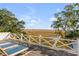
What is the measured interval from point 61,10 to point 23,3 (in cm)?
44

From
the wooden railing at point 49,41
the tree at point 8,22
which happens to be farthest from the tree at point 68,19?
the tree at point 8,22

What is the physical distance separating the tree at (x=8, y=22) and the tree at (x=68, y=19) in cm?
43

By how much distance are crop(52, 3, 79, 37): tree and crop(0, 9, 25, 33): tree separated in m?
0.43

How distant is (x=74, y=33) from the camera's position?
212cm

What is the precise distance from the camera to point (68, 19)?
2.10m

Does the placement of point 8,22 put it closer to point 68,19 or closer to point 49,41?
point 49,41

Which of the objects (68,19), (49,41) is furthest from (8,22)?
(68,19)

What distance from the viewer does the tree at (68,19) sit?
2099 mm

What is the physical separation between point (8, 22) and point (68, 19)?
684 mm

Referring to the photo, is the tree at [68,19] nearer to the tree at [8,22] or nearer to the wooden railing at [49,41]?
the wooden railing at [49,41]

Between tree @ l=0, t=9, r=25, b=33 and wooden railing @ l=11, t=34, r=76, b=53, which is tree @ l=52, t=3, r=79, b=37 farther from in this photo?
tree @ l=0, t=9, r=25, b=33

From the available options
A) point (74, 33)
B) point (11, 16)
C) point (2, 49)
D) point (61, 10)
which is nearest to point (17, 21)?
point (11, 16)

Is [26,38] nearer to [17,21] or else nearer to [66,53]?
[17,21]

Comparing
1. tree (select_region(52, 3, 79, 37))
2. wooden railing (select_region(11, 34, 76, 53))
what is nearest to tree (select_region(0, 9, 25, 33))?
wooden railing (select_region(11, 34, 76, 53))
